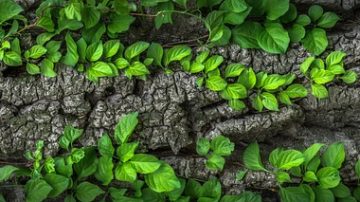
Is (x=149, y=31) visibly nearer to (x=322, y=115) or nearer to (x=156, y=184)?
(x=156, y=184)

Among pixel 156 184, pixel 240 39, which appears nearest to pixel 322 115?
pixel 240 39

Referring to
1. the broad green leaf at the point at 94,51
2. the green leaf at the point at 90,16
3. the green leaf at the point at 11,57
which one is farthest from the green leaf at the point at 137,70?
the green leaf at the point at 11,57

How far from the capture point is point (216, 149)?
7.48 ft

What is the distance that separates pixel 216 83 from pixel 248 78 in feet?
0.56

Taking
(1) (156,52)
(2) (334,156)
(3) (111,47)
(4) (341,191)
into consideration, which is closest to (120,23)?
(3) (111,47)

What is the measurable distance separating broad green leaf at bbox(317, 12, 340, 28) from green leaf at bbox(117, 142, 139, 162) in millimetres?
1139

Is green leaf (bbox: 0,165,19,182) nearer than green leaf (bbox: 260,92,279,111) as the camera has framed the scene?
Yes

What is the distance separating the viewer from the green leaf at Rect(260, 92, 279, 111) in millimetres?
2246

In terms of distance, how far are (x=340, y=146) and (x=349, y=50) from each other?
500 mm

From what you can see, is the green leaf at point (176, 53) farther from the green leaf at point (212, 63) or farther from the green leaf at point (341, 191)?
the green leaf at point (341, 191)

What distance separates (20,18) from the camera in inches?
86.9

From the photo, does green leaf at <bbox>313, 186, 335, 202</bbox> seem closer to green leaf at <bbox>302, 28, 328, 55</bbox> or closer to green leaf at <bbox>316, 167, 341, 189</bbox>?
green leaf at <bbox>316, 167, 341, 189</bbox>

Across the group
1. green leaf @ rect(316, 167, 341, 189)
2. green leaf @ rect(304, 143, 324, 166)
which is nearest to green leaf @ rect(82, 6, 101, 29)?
green leaf @ rect(304, 143, 324, 166)

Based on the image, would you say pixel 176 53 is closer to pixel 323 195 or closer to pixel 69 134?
pixel 69 134
